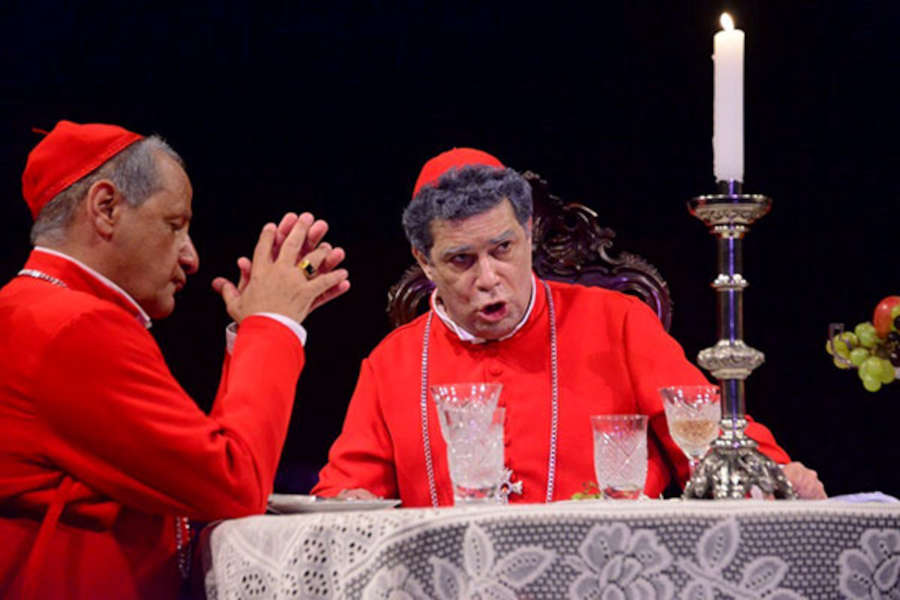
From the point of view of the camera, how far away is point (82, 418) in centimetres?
168

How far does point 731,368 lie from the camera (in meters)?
1.78

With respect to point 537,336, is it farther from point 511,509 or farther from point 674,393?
point 511,509

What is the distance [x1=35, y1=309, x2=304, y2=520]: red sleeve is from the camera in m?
1.64

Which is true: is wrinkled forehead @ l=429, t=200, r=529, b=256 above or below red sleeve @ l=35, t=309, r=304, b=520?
above

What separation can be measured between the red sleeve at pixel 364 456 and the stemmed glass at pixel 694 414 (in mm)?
1003

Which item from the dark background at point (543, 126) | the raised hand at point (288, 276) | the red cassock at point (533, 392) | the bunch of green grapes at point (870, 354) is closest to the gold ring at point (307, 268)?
the raised hand at point (288, 276)

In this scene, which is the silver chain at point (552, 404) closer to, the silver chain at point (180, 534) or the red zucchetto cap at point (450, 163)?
the red zucchetto cap at point (450, 163)

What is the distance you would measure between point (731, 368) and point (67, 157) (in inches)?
44.1

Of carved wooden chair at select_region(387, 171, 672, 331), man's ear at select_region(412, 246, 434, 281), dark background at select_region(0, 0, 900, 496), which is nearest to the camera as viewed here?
man's ear at select_region(412, 246, 434, 281)

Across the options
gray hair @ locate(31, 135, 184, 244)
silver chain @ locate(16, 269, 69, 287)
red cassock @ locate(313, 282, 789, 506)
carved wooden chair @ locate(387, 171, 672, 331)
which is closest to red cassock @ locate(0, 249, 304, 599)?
silver chain @ locate(16, 269, 69, 287)

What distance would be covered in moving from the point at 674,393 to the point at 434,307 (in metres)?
1.18

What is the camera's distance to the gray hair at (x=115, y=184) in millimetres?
1971

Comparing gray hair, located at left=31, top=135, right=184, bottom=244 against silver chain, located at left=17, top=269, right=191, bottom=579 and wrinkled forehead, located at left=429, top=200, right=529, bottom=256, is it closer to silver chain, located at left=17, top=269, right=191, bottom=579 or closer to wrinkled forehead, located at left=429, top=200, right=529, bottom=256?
silver chain, located at left=17, top=269, right=191, bottom=579

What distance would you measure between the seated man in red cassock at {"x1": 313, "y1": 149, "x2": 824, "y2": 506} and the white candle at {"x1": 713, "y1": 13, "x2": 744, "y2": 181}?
964 mm
